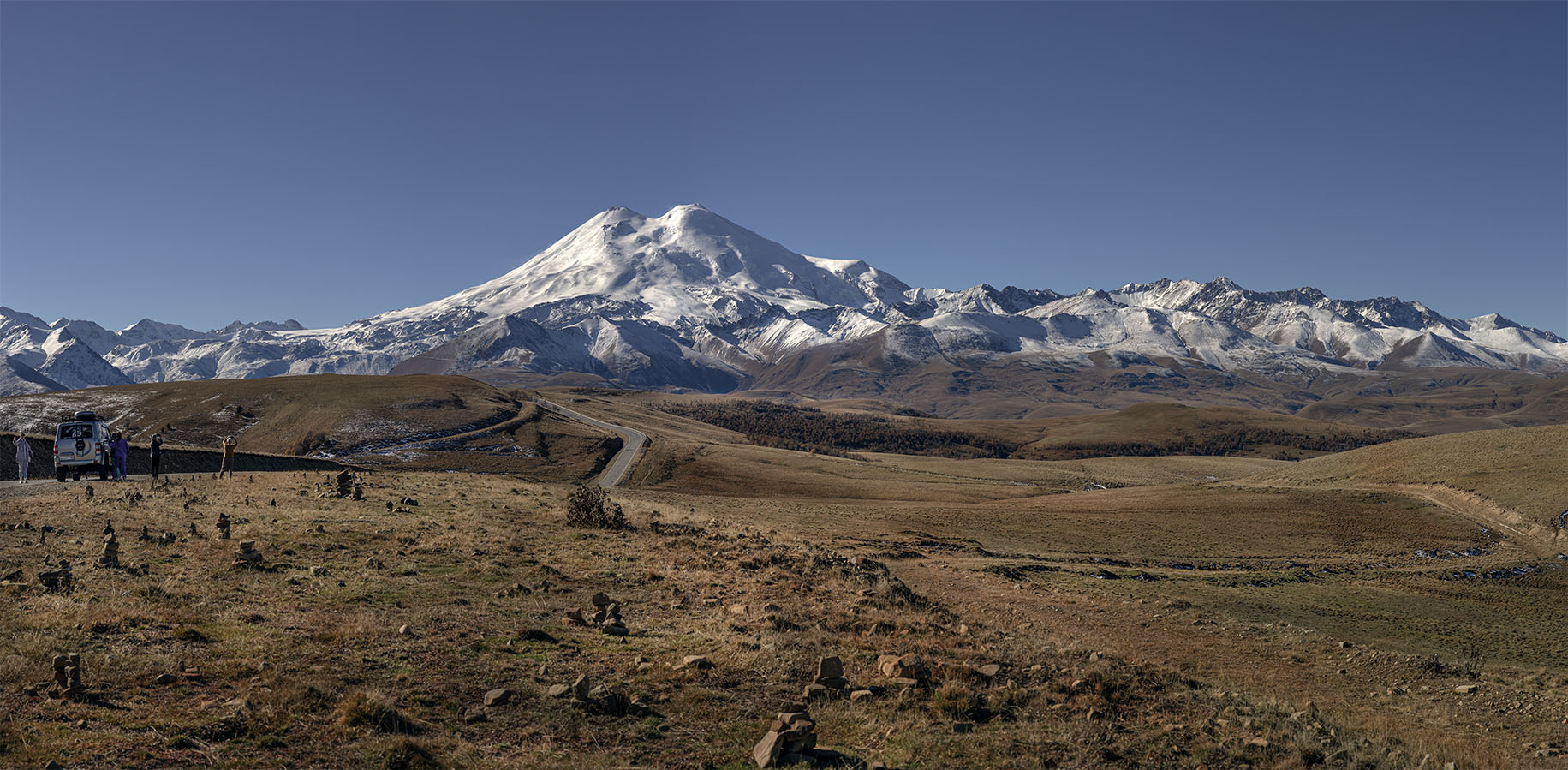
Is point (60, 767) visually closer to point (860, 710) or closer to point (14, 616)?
point (14, 616)

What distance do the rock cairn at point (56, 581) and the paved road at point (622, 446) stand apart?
66.8 m

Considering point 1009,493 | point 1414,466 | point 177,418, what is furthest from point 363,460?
point 1414,466

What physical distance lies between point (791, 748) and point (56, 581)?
645 inches

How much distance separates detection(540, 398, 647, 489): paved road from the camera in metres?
100

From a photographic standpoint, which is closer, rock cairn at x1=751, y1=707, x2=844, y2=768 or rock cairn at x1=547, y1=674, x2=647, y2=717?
rock cairn at x1=751, y1=707, x2=844, y2=768

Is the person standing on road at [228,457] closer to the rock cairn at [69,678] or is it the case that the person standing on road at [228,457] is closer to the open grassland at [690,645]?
the open grassland at [690,645]

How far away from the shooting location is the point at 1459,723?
20141 mm

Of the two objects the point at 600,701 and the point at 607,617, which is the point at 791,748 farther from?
the point at 607,617

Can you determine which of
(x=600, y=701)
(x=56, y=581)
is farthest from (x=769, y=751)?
(x=56, y=581)

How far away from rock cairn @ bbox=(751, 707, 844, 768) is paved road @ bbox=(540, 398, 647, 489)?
74515 mm

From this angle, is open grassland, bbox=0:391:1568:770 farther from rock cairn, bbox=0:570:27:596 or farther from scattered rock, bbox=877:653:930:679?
rock cairn, bbox=0:570:27:596

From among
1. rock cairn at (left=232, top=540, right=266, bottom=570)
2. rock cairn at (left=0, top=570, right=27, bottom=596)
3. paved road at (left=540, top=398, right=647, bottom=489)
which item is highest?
rock cairn at (left=0, top=570, right=27, bottom=596)

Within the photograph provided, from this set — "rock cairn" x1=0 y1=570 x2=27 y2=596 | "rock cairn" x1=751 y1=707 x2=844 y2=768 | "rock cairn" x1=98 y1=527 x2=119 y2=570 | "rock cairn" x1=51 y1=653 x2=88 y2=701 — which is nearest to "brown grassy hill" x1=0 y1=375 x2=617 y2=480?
"rock cairn" x1=98 y1=527 x2=119 y2=570

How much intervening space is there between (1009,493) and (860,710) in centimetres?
8814
